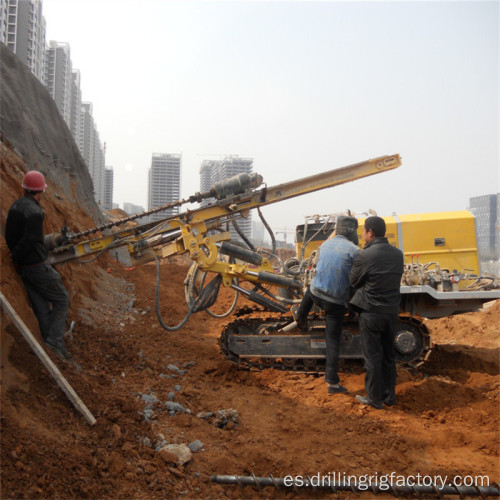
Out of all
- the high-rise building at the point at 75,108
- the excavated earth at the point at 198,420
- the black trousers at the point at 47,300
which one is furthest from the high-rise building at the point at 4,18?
the black trousers at the point at 47,300

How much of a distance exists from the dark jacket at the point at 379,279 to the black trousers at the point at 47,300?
3.07m

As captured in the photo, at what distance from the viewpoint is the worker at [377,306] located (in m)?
4.16

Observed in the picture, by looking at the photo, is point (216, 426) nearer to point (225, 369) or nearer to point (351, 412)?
point (351, 412)

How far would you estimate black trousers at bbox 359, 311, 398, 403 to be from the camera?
4160 millimetres

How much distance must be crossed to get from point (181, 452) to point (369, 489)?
4.57 feet

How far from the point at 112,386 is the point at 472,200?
A: 35.9m

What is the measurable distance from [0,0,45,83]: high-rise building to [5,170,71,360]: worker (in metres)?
34.6

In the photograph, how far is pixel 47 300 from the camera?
4.03 m

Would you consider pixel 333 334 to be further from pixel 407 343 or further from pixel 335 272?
pixel 407 343

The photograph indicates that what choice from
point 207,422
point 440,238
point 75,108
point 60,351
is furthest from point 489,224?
point 75,108

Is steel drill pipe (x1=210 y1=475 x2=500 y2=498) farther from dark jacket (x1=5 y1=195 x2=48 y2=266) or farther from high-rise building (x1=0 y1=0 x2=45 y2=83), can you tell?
high-rise building (x1=0 y1=0 x2=45 y2=83)

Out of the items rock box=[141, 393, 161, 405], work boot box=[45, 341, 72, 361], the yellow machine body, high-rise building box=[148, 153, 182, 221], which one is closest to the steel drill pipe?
Result: rock box=[141, 393, 161, 405]

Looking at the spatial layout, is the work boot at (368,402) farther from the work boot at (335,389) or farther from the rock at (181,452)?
the rock at (181,452)

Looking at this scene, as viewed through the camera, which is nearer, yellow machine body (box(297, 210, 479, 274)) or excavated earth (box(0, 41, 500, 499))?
excavated earth (box(0, 41, 500, 499))
